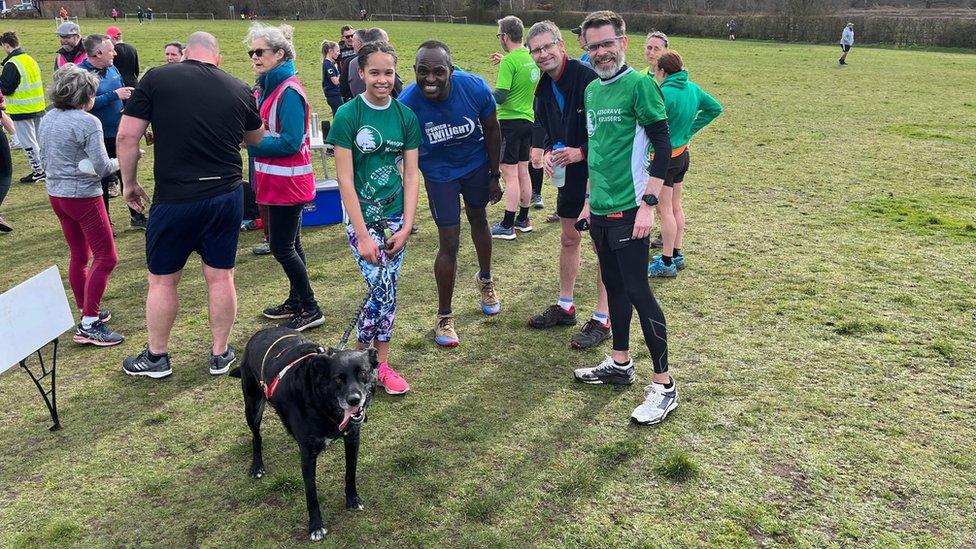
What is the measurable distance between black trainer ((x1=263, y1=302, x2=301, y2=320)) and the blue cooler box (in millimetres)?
2519

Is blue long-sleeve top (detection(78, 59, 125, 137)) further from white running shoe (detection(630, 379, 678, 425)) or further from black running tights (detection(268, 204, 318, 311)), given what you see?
white running shoe (detection(630, 379, 678, 425))

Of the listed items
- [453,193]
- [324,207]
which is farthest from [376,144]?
[324,207]

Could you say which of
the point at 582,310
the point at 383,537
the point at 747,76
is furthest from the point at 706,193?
the point at 747,76

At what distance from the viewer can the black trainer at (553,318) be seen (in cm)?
553

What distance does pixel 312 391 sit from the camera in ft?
9.83

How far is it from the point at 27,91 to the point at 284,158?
668 cm

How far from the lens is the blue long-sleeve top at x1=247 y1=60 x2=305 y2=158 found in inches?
195

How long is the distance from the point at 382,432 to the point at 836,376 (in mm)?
3168

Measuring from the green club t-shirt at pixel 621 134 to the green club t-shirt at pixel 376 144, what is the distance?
3.82ft

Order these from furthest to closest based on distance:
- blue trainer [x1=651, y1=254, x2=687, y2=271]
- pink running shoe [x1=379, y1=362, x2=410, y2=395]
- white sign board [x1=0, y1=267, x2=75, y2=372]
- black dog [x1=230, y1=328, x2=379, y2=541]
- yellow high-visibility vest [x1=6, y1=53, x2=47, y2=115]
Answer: yellow high-visibility vest [x1=6, y1=53, x2=47, y2=115] → blue trainer [x1=651, y1=254, x2=687, y2=271] → pink running shoe [x1=379, y1=362, x2=410, y2=395] → white sign board [x1=0, y1=267, x2=75, y2=372] → black dog [x1=230, y1=328, x2=379, y2=541]

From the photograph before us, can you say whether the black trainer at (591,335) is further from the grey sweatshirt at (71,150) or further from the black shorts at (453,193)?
the grey sweatshirt at (71,150)

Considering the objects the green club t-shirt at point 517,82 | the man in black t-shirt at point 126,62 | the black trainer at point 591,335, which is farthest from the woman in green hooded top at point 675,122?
the man in black t-shirt at point 126,62

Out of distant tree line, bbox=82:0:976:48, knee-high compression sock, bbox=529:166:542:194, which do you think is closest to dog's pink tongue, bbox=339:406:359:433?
knee-high compression sock, bbox=529:166:542:194

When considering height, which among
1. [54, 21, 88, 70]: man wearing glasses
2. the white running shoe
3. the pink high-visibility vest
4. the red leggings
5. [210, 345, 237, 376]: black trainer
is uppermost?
[54, 21, 88, 70]: man wearing glasses
